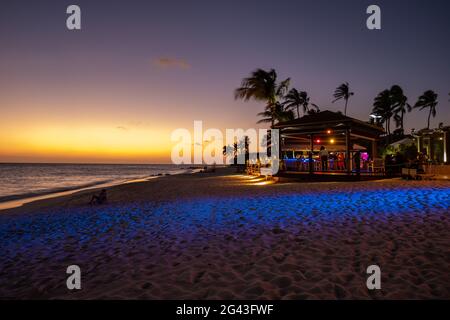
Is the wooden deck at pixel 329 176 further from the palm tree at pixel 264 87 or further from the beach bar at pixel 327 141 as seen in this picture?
the palm tree at pixel 264 87

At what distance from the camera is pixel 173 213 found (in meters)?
7.93

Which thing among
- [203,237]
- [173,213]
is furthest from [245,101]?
[203,237]

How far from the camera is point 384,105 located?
54.6m

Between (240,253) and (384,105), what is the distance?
199ft

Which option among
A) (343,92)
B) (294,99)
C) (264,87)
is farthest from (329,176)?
(343,92)

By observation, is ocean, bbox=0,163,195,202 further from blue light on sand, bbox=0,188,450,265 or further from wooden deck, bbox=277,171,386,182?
wooden deck, bbox=277,171,386,182

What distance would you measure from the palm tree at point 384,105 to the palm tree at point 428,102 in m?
4.49

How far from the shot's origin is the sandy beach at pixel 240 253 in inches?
124

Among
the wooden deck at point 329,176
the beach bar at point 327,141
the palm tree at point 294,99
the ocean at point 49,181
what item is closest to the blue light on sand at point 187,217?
the wooden deck at point 329,176

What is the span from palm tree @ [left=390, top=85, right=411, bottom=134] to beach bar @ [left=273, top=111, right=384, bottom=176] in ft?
137
